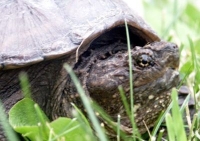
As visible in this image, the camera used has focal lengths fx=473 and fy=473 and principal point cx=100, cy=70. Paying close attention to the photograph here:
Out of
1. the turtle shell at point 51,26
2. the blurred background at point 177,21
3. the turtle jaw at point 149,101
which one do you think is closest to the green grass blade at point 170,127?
the turtle jaw at point 149,101

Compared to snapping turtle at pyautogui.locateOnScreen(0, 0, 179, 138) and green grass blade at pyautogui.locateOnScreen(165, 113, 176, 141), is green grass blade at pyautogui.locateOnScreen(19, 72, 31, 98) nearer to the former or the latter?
snapping turtle at pyautogui.locateOnScreen(0, 0, 179, 138)

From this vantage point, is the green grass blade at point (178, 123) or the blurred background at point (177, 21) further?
the blurred background at point (177, 21)

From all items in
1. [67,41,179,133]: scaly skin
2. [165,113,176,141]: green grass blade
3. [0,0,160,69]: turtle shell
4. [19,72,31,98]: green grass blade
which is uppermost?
[0,0,160,69]: turtle shell

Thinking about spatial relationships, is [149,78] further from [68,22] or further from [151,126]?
[68,22]

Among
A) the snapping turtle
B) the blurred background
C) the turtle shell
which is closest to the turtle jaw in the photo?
the snapping turtle

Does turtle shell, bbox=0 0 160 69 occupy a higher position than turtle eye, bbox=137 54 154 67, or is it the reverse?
turtle shell, bbox=0 0 160 69

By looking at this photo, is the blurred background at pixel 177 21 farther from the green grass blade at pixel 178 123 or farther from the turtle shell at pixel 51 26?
the green grass blade at pixel 178 123

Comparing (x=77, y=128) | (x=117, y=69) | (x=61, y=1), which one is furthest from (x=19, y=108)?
(x=61, y=1)
